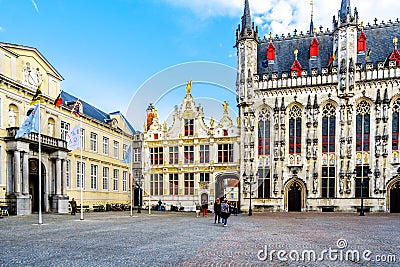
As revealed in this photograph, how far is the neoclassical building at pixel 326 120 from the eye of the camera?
1344 inches

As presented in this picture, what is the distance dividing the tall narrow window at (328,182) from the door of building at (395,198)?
572 centimetres

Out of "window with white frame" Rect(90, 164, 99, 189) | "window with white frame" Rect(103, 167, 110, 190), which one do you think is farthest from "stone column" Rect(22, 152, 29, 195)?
"window with white frame" Rect(103, 167, 110, 190)

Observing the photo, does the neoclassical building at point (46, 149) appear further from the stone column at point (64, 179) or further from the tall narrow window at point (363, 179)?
the tall narrow window at point (363, 179)

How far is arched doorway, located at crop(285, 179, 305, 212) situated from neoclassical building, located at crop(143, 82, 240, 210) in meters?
6.81

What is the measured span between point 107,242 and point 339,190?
95.8ft

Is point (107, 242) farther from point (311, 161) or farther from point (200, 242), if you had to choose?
point (311, 161)

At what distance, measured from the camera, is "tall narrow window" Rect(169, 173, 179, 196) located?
42906 mm

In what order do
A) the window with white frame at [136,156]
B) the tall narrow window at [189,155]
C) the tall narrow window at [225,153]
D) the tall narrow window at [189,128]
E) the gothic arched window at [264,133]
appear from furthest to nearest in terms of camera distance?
the window with white frame at [136,156], the tall narrow window at [189,128], the tall narrow window at [189,155], the tall narrow window at [225,153], the gothic arched window at [264,133]

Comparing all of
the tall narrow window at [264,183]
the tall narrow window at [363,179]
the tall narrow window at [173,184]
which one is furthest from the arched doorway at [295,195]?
the tall narrow window at [173,184]

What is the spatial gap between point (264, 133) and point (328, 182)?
28.3 feet

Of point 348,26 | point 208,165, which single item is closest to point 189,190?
point 208,165

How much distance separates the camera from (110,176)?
143 ft

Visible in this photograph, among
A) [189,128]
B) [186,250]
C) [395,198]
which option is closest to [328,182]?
[395,198]

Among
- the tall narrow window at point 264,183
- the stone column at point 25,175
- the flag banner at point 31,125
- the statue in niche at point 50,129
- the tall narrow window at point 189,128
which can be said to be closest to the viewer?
the flag banner at point 31,125
